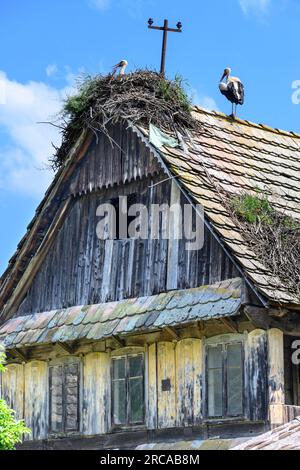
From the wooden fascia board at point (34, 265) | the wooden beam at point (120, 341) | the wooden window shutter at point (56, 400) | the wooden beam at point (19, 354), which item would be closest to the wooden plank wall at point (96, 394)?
the wooden beam at point (120, 341)

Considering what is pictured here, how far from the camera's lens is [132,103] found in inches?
948

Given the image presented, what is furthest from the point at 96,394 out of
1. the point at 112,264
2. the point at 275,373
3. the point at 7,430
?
the point at 7,430

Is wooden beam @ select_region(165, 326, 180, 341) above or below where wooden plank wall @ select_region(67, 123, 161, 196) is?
below

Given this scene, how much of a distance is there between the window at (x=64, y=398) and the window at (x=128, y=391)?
1.04m

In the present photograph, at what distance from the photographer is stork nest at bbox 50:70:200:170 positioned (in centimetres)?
2403

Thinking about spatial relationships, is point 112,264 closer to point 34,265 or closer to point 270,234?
point 34,265

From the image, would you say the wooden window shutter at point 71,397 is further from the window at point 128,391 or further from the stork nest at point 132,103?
the stork nest at point 132,103

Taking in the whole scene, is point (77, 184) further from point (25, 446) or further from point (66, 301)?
point (25, 446)

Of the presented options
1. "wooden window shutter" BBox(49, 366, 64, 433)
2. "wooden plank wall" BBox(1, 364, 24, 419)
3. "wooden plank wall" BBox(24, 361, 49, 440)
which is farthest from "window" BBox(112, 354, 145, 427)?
"wooden plank wall" BBox(1, 364, 24, 419)

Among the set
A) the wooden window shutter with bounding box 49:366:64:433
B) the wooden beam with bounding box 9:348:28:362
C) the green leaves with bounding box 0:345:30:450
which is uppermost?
the wooden beam with bounding box 9:348:28:362

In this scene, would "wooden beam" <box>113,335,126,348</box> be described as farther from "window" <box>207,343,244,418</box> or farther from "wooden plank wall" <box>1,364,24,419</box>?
"wooden plank wall" <box>1,364,24,419</box>

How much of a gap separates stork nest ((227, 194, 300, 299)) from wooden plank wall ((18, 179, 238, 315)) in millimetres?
539

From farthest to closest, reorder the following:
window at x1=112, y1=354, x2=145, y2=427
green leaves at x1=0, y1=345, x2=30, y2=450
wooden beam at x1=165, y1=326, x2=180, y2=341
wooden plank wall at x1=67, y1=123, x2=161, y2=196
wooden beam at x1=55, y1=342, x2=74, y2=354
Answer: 1. wooden beam at x1=55, y1=342, x2=74, y2=354
2. wooden plank wall at x1=67, y1=123, x2=161, y2=196
3. window at x1=112, y1=354, x2=145, y2=427
4. wooden beam at x1=165, y1=326, x2=180, y2=341
5. green leaves at x1=0, y1=345, x2=30, y2=450

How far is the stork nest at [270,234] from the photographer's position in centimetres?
2103
